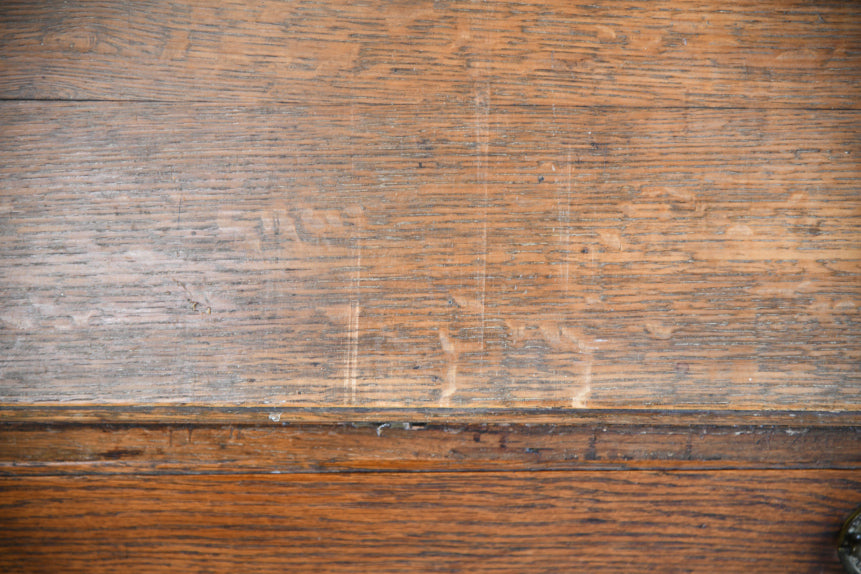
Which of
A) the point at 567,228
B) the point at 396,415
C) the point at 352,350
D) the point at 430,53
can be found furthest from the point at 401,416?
the point at 430,53

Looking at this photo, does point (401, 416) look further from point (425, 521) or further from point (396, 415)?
point (425, 521)

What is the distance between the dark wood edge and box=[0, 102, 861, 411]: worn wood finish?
1 centimetres

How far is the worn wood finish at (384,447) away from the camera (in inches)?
27.4

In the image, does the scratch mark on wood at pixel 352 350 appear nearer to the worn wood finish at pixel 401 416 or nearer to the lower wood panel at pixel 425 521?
the worn wood finish at pixel 401 416

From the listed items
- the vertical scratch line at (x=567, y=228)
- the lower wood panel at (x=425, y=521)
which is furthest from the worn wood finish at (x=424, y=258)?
the lower wood panel at (x=425, y=521)

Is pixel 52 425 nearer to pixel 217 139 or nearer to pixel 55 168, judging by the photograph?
pixel 55 168

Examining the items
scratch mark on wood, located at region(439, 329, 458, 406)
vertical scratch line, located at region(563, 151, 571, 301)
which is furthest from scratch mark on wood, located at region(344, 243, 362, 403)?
vertical scratch line, located at region(563, 151, 571, 301)

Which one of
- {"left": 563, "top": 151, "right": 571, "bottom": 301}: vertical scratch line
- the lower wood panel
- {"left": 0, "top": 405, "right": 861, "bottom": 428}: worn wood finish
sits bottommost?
the lower wood panel

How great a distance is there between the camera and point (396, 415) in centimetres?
68

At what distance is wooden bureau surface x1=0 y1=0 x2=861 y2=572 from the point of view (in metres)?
0.68

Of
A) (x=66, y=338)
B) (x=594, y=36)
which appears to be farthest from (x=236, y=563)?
(x=594, y=36)

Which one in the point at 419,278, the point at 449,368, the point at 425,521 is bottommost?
the point at 425,521

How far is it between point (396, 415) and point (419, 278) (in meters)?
0.19

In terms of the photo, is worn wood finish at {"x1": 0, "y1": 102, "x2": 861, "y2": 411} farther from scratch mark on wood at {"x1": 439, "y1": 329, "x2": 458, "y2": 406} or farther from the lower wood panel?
the lower wood panel
